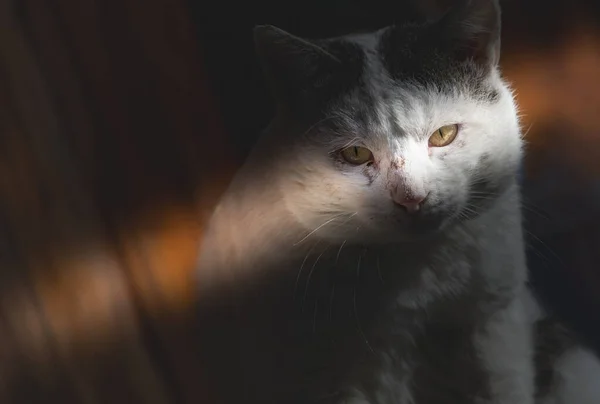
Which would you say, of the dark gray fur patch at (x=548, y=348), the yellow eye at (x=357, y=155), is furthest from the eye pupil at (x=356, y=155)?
the dark gray fur patch at (x=548, y=348)

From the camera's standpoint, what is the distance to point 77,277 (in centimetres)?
73

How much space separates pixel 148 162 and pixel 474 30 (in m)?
0.35

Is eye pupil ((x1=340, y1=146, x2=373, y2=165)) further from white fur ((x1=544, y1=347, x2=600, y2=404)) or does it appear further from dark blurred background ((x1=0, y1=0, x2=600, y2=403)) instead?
white fur ((x1=544, y1=347, x2=600, y2=404))

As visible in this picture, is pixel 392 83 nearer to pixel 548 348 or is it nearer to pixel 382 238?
pixel 382 238

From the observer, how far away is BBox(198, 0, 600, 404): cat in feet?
2.21

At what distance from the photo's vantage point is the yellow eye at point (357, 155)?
0.68 meters

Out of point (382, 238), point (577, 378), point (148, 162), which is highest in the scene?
point (148, 162)

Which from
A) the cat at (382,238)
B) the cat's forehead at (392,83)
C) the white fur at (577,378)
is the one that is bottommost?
the white fur at (577,378)

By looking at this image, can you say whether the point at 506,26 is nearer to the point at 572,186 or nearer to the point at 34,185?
the point at 572,186

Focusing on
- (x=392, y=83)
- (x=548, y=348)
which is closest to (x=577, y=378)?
(x=548, y=348)

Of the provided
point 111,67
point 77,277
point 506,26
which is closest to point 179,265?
point 77,277

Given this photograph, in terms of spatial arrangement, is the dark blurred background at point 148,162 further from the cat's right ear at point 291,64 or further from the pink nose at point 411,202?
the pink nose at point 411,202

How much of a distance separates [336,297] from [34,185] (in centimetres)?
34

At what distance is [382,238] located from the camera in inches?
27.5
